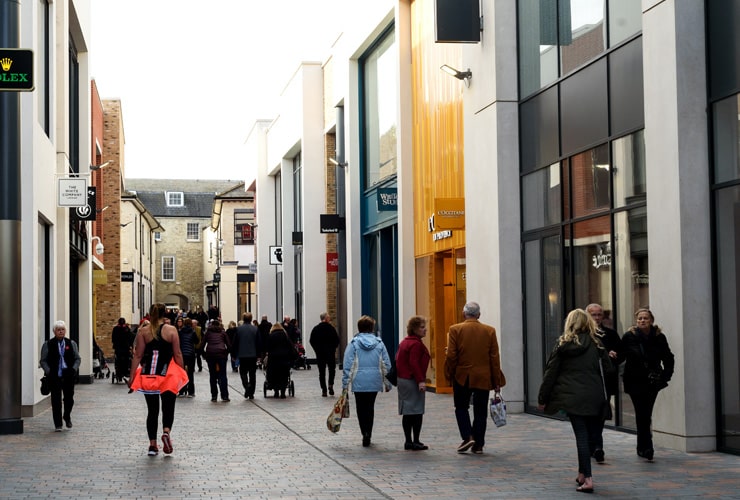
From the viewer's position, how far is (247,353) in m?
22.7

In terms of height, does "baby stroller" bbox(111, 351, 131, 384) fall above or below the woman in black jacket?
below

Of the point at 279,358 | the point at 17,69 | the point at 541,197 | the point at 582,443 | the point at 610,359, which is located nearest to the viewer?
the point at 582,443

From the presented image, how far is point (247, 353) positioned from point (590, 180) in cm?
964

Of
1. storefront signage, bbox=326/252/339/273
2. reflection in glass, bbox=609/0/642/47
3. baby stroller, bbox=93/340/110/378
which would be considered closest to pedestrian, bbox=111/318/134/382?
baby stroller, bbox=93/340/110/378

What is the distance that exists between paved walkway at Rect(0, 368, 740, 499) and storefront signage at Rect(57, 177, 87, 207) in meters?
6.58

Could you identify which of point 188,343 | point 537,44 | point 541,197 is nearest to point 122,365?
point 188,343

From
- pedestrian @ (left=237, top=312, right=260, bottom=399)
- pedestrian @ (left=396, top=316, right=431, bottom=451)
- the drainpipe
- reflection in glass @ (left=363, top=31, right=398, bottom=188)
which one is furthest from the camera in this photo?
reflection in glass @ (left=363, top=31, right=398, bottom=188)

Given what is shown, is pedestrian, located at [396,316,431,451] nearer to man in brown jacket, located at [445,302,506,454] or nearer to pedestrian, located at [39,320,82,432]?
man in brown jacket, located at [445,302,506,454]

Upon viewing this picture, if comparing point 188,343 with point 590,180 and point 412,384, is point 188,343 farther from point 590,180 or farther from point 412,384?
point 412,384

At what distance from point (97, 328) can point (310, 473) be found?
113 feet

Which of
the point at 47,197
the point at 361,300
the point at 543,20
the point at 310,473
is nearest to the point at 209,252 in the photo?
the point at 361,300

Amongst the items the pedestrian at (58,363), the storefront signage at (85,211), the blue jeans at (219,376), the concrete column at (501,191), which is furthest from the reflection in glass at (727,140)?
the storefront signage at (85,211)

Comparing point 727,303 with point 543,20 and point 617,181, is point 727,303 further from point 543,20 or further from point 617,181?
point 543,20

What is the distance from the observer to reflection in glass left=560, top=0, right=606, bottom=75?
14.8 metres
